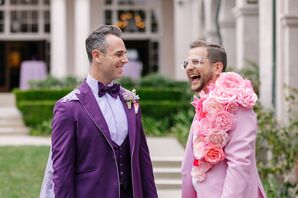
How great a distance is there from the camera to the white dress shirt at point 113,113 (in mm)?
4152

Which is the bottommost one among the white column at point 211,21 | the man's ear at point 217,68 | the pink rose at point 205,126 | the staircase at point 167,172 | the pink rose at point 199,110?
the staircase at point 167,172

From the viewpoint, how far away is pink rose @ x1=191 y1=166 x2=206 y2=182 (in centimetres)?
390

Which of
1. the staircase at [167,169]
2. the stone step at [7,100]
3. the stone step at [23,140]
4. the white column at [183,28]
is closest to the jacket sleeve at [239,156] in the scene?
the staircase at [167,169]

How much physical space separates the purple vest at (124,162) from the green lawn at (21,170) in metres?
6.16

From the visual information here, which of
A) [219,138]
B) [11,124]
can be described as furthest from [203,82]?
[11,124]

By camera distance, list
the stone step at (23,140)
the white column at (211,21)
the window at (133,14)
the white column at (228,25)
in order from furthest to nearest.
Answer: the window at (133,14) < the white column at (211,21) < the stone step at (23,140) < the white column at (228,25)

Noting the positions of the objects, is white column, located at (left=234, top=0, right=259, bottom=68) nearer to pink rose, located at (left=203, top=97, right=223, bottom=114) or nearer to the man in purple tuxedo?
the man in purple tuxedo

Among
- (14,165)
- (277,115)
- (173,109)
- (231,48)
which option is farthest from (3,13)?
(277,115)

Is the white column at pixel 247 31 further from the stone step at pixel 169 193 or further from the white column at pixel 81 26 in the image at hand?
the white column at pixel 81 26

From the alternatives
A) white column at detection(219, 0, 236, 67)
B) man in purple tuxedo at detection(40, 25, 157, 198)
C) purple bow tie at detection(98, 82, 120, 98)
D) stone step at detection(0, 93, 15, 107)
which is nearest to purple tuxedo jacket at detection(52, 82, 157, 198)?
man in purple tuxedo at detection(40, 25, 157, 198)

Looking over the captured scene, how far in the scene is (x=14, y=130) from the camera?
69.5 feet

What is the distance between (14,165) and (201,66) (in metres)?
10.0

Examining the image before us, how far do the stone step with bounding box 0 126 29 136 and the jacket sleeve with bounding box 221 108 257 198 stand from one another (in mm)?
17743

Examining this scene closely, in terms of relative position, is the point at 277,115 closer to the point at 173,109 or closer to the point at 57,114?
the point at 57,114
